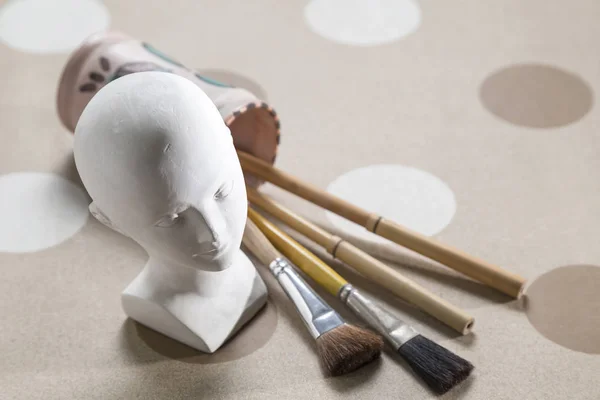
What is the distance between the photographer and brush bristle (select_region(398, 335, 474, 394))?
0.63 m

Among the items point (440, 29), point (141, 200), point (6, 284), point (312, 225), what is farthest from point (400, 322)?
point (440, 29)

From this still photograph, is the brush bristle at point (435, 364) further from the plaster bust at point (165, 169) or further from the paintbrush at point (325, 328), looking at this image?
the plaster bust at point (165, 169)

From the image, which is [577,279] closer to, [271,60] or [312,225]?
[312,225]

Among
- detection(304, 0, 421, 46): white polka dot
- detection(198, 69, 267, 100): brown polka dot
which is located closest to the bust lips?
detection(198, 69, 267, 100): brown polka dot

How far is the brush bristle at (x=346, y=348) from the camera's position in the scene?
0.64 m

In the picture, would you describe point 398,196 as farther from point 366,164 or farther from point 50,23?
point 50,23

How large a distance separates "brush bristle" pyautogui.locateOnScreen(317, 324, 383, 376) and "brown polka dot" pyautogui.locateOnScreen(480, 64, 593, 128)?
361mm

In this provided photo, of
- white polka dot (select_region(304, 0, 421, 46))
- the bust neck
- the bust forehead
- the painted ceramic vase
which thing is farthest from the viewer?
white polka dot (select_region(304, 0, 421, 46))

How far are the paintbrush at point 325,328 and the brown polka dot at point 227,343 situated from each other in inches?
1.4

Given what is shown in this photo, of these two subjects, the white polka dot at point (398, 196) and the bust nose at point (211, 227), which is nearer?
the bust nose at point (211, 227)

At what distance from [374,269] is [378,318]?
0.05m

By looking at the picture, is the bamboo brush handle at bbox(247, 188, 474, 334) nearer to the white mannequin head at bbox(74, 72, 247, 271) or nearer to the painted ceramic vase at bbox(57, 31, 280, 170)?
the painted ceramic vase at bbox(57, 31, 280, 170)

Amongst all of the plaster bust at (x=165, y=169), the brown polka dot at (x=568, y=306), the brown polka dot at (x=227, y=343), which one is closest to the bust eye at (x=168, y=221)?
the plaster bust at (x=165, y=169)

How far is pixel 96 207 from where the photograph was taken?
1.96 feet
